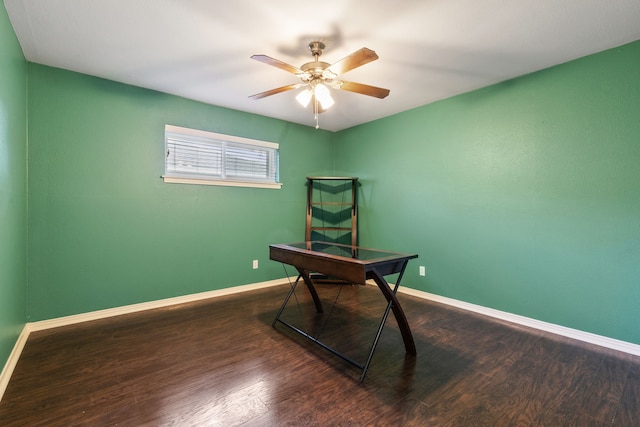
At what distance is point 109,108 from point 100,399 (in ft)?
8.46

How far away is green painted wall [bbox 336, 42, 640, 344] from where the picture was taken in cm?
223

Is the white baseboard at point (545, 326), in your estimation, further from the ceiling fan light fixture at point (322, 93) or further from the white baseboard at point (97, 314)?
the ceiling fan light fixture at point (322, 93)

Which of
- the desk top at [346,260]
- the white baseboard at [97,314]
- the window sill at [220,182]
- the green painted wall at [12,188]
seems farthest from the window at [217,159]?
the desk top at [346,260]

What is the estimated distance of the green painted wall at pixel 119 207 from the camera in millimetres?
2553

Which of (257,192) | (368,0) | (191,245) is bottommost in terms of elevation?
(191,245)

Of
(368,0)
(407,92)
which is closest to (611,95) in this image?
(407,92)

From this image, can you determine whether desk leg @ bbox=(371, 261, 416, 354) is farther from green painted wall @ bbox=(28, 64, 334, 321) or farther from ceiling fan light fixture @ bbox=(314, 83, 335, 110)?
green painted wall @ bbox=(28, 64, 334, 321)

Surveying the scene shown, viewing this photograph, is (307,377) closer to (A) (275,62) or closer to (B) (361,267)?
(B) (361,267)

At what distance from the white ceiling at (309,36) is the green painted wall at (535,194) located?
33 centimetres

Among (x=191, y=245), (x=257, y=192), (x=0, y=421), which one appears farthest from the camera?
(x=257, y=192)

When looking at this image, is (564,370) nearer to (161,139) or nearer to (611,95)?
(611,95)

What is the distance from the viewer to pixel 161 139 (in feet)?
10.3

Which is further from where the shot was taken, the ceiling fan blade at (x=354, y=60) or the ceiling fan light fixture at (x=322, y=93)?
the ceiling fan light fixture at (x=322, y=93)

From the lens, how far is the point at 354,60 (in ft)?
6.03
